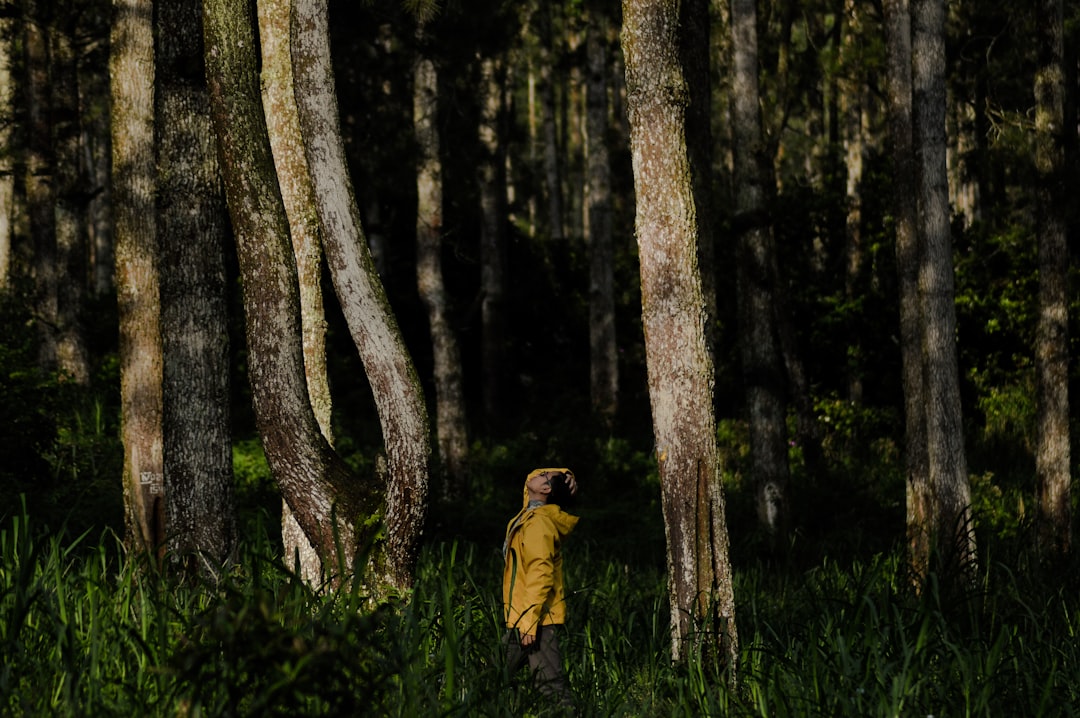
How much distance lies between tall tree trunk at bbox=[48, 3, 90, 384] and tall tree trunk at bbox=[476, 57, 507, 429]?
247 inches

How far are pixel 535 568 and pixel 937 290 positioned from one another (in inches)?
245

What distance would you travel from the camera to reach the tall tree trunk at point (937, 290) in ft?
34.4

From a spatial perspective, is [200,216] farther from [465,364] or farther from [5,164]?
[465,364]

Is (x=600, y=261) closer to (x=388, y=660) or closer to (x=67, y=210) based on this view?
(x=67, y=210)

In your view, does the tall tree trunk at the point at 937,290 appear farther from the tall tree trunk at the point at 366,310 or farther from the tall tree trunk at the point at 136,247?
the tall tree trunk at the point at 136,247

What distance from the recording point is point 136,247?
Answer: 31.8 ft

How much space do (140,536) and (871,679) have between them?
488cm

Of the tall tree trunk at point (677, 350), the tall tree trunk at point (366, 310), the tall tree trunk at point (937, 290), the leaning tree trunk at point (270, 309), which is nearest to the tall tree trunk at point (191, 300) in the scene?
the leaning tree trunk at point (270, 309)

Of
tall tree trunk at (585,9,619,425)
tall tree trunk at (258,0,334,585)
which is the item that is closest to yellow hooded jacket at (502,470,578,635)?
tall tree trunk at (258,0,334,585)

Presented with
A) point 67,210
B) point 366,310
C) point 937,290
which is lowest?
point 366,310

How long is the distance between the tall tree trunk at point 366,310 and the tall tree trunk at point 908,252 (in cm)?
567

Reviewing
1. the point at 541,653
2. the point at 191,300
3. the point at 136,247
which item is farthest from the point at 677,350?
the point at 136,247

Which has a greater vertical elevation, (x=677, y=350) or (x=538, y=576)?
(x=677, y=350)

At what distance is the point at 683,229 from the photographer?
568 cm
